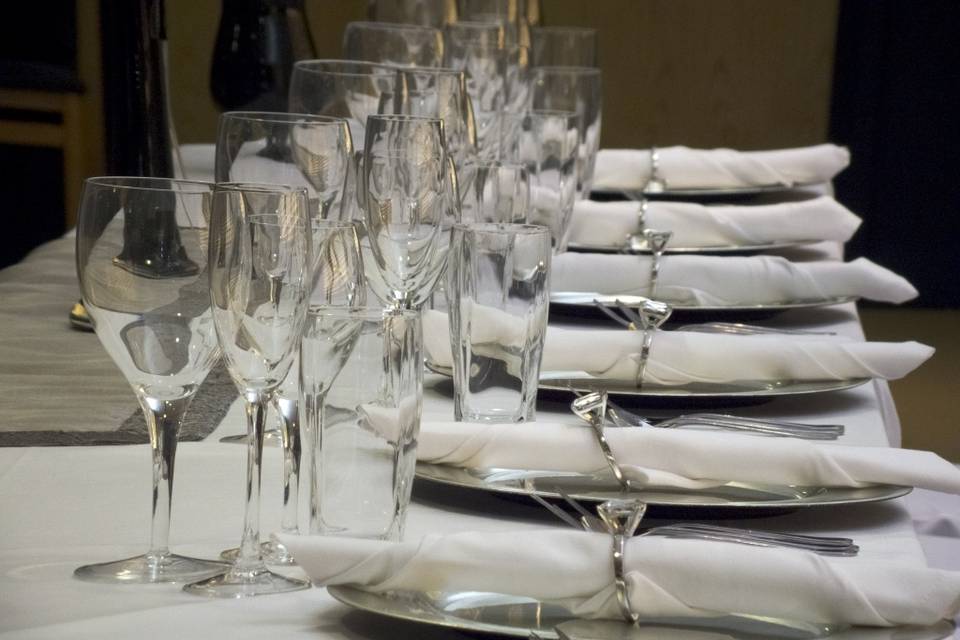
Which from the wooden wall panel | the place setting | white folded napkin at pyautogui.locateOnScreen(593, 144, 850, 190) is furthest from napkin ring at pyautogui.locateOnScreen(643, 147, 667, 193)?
the wooden wall panel

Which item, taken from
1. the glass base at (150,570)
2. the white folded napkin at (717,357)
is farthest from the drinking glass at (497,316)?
the glass base at (150,570)

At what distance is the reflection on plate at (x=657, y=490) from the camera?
841mm

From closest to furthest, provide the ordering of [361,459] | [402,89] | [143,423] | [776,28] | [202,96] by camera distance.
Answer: [361,459] → [143,423] → [402,89] → [776,28] → [202,96]

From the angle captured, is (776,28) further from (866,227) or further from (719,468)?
(719,468)

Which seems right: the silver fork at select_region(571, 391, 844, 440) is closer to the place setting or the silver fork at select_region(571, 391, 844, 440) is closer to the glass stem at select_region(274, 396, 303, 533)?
the place setting

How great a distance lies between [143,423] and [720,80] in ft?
13.7

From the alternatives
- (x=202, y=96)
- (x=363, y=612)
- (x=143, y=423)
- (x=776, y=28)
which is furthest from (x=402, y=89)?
(x=202, y=96)

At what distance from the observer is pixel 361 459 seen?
794mm

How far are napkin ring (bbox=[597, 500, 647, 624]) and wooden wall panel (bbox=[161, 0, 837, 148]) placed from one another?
443cm

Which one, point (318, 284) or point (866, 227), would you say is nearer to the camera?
point (318, 284)

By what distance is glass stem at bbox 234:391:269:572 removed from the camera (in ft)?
2.48

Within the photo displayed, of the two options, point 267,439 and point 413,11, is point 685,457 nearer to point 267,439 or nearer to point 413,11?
point 267,439

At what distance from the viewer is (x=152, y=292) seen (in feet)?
2.50

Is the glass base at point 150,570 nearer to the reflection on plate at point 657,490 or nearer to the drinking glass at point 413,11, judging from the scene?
the reflection on plate at point 657,490
